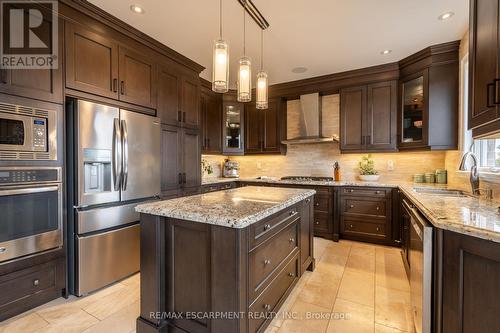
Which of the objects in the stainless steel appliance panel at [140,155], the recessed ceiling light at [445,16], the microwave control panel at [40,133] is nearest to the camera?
the microwave control panel at [40,133]

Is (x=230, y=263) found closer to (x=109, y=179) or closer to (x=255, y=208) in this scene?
(x=255, y=208)

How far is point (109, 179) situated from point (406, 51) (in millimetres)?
3993

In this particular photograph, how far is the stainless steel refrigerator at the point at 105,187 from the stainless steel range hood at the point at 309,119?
8.42ft

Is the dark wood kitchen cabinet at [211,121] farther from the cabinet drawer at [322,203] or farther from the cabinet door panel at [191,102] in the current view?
the cabinet drawer at [322,203]

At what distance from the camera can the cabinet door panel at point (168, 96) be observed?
294 cm

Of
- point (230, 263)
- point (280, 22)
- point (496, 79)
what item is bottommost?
point (230, 263)

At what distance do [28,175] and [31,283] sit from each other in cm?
89

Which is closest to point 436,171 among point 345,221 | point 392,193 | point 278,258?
point 392,193

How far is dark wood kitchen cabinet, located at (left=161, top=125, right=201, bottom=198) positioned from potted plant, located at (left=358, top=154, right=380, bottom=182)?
2733 millimetres

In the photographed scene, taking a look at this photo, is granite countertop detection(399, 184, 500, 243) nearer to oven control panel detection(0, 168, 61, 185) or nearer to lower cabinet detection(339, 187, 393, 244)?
lower cabinet detection(339, 187, 393, 244)

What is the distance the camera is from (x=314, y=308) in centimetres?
192

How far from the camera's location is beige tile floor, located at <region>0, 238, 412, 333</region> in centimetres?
170

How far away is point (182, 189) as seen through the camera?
3.22 metres

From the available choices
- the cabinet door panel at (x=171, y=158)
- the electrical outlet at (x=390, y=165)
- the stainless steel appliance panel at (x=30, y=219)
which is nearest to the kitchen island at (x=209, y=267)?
the stainless steel appliance panel at (x=30, y=219)
